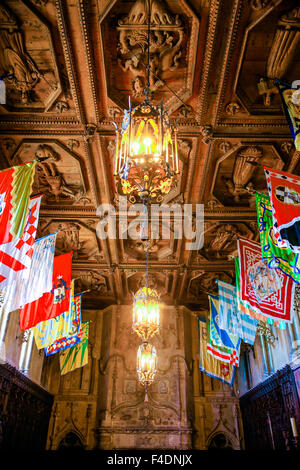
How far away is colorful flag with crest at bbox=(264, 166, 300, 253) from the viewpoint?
728 centimetres

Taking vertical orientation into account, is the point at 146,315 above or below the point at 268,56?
below

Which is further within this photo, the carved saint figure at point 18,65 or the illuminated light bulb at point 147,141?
the carved saint figure at point 18,65

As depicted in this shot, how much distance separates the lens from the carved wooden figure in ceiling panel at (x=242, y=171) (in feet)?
32.7

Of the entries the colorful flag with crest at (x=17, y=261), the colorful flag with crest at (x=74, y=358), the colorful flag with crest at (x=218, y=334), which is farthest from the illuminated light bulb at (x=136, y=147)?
the colorful flag with crest at (x=74, y=358)

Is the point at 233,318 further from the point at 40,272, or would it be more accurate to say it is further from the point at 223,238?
the point at 40,272

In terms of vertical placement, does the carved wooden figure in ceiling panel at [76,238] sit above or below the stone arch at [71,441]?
above

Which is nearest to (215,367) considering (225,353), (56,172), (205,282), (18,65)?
(225,353)

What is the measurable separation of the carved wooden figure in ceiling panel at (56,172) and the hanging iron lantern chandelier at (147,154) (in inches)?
182

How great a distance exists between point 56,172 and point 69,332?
22.4 feet

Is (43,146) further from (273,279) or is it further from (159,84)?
(273,279)

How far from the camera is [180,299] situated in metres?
20.3

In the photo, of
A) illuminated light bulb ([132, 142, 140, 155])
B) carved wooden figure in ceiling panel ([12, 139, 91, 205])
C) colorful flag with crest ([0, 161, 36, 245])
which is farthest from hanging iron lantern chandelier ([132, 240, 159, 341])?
illuminated light bulb ([132, 142, 140, 155])

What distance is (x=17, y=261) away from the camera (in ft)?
23.7

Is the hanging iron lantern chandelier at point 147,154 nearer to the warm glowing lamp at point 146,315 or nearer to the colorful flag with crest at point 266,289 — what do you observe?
the colorful flag with crest at point 266,289
